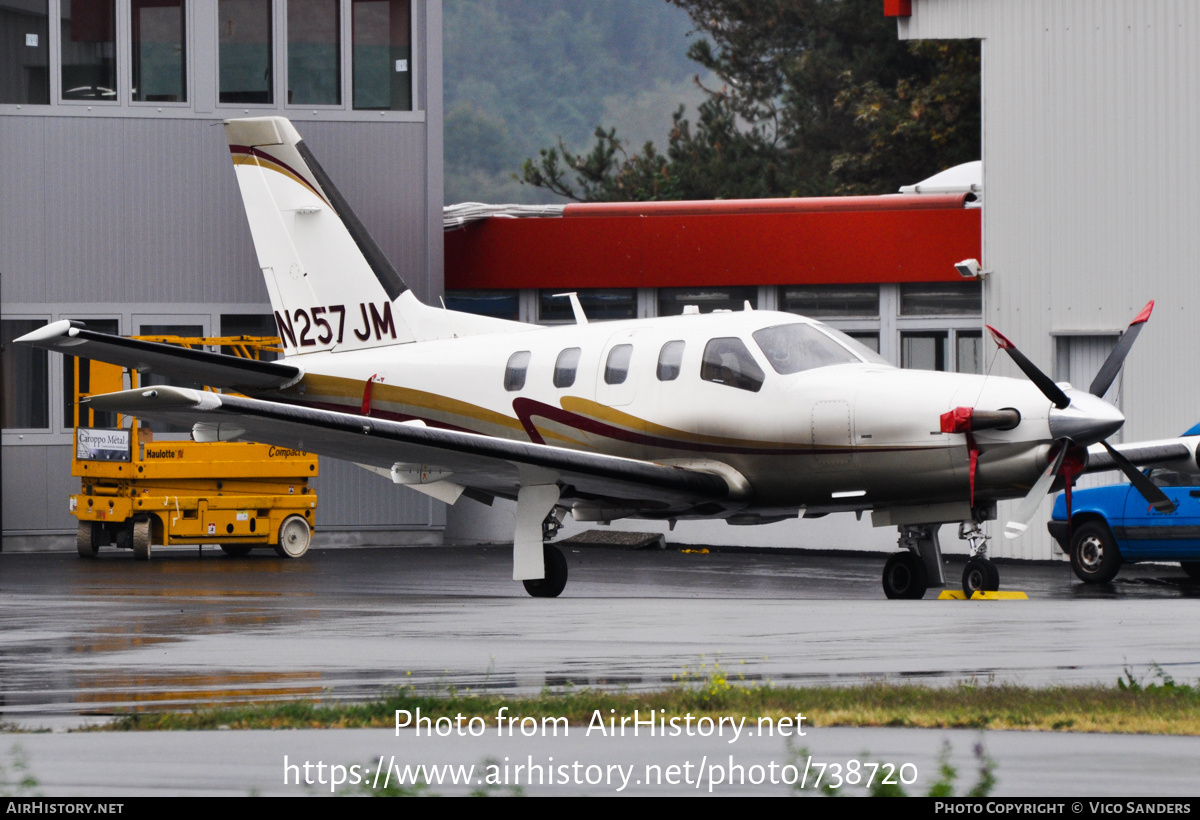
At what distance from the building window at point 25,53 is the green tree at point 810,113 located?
24294mm

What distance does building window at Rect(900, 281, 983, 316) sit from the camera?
23.9 meters

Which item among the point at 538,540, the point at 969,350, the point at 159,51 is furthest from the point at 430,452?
the point at 969,350

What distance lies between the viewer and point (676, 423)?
1479 centimetres

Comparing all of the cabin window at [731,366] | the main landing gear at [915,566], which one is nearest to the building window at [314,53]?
the cabin window at [731,366]

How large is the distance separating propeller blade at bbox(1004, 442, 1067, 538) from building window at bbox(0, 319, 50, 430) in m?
15.0

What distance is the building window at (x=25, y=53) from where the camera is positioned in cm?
2252

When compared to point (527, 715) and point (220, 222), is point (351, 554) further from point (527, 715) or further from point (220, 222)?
point (527, 715)

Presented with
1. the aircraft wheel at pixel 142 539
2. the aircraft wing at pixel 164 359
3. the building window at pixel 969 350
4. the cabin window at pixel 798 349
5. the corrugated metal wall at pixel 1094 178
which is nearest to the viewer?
the aircraft wing at pixel 164 359

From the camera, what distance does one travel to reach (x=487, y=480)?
588 inches

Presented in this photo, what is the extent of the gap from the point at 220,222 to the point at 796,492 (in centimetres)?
1205

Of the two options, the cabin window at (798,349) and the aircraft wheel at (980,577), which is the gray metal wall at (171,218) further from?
the aircraft wheel at (980,577)

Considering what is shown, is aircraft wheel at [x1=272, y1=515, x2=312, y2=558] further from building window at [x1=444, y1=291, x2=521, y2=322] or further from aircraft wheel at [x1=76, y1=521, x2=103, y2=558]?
building window at [x1=444, y1=291, x2=521, y2=322]

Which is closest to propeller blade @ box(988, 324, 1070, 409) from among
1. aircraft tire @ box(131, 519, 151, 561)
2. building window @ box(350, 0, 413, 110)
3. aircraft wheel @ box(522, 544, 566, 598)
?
aircraft wheel @ box(522, 544, 566, 598)
